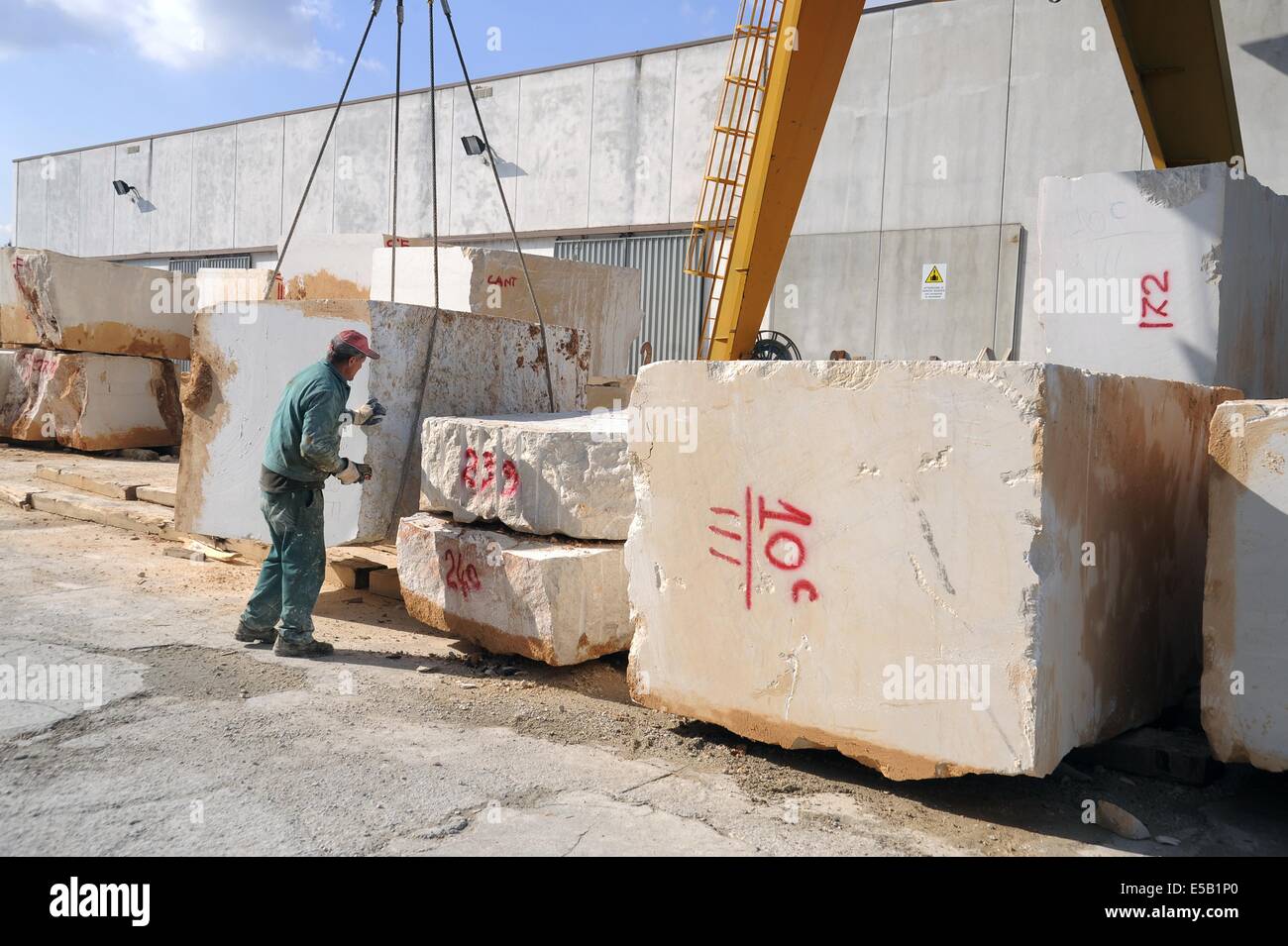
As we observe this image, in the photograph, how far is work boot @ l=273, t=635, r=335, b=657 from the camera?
188 inches

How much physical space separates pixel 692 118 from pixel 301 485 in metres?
9.02

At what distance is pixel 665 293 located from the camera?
12969mm

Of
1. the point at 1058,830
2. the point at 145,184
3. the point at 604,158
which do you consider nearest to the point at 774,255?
the point at 1058,830

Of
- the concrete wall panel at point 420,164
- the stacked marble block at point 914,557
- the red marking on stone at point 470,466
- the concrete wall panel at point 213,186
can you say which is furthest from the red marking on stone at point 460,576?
the concrete wall panel at point 213,186

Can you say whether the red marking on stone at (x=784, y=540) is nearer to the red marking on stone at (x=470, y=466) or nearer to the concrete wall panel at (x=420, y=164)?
the red marking on stone at (x=470, y=466)

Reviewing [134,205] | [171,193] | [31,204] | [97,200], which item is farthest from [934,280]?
[31,204]

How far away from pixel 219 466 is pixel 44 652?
159 cm

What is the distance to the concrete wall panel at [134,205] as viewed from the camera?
A: 19.5 m

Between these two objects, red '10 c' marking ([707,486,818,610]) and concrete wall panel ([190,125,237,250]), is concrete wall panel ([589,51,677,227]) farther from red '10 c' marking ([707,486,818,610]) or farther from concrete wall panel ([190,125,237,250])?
red '10 c' marking ([707,486,818,610])

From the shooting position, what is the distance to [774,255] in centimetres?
632

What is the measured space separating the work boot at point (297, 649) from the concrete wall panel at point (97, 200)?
60.0ft

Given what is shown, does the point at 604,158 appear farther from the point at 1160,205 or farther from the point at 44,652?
the point at 44,652

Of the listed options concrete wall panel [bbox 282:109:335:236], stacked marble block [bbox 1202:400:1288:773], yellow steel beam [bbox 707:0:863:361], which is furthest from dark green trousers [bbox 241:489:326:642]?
concrete wall panel [bbox 282:109:335:236]

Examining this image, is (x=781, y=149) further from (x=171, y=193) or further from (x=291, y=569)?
(x=171, y=193)
